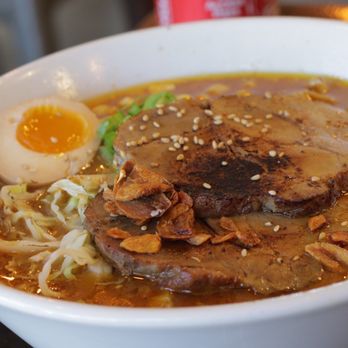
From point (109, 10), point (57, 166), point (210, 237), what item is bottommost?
point (109, 10)

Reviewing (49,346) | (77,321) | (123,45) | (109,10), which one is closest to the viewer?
(77,321)

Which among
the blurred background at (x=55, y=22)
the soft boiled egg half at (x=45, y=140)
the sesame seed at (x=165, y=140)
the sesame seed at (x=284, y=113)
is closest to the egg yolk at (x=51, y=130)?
the soft boiled egg half at (x=45, y=140)

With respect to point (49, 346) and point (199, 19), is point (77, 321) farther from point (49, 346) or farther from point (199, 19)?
point (199, 19)

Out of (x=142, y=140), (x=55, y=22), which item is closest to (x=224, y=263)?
(x=142, y=140)

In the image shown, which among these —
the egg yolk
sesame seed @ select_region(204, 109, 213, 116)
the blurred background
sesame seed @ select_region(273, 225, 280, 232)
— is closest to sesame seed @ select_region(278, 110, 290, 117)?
sesame seed @ select_region(204, 109, 213, 116)

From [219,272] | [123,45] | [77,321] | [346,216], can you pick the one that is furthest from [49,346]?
[123,45]
